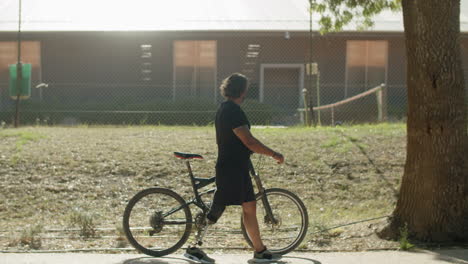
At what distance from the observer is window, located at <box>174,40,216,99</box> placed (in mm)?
24172

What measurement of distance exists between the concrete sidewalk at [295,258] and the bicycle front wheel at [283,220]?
6.3 inches

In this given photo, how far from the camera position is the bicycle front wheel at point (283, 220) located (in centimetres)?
755

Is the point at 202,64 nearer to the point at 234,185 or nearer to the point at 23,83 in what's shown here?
the point at 23,83

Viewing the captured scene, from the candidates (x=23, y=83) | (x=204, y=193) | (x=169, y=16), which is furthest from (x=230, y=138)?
(x=169, y=16)

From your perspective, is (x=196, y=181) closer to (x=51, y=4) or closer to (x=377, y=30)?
(x=377, y=30)

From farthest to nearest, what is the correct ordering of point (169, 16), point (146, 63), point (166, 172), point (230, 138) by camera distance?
point (146, 63)
point (169, 16)
point (166, 172)
point (230, 138)

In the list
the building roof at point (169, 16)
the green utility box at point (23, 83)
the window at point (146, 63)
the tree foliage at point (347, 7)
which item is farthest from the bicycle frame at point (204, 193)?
the window at point (146, 63)

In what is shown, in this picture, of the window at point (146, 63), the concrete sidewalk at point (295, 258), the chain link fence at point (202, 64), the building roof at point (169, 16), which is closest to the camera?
the concrete sidewalk at point (295, 258)

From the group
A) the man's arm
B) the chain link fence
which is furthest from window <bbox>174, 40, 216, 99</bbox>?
the man's arm

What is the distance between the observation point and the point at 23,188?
35.4 ft

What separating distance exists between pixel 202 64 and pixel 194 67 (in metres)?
0.28

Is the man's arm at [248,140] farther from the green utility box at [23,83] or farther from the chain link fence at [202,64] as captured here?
the chain link fence at [202,64]

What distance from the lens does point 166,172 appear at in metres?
11.5

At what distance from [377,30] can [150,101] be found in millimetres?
7136
